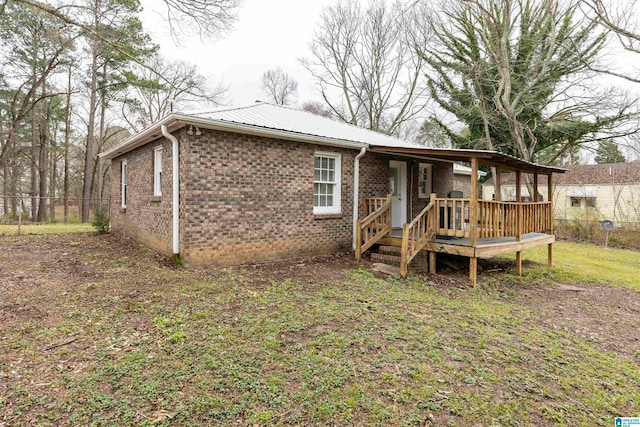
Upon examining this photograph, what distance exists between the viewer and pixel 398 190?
10594 millimetres

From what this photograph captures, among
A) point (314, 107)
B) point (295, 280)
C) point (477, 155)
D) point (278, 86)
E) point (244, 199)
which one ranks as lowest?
point (295, 280)

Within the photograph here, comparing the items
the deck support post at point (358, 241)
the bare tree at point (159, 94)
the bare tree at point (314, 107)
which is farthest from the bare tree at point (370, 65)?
the deck support post at point (358, 241)

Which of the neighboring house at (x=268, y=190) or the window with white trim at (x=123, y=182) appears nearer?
the neighboring house at (x=268, y=190)

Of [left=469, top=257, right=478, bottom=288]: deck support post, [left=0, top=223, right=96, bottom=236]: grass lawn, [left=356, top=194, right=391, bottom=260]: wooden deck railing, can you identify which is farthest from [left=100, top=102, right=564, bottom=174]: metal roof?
[left=0, top=223, right=96, bottom=236]: grass lawn

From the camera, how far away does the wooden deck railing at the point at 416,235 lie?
709 cm

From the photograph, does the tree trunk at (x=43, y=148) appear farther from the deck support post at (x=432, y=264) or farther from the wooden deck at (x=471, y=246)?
the deck support post at (x=432, y=264)

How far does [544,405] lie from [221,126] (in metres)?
6.26

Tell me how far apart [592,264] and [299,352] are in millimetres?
10476

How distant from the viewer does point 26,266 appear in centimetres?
713

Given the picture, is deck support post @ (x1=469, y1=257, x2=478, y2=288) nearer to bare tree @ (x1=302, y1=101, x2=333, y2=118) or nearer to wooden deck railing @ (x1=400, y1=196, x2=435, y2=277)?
wooden deck railing @ (x1=400, y1=196, x2=435, y2=277)

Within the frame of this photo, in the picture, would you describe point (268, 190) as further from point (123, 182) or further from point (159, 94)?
point (159, 94)

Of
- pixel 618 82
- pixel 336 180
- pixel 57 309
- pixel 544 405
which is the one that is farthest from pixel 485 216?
pixel 618 82

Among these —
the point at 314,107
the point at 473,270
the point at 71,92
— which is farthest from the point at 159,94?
the point at 473,270

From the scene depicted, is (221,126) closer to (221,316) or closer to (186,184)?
(186,184)
